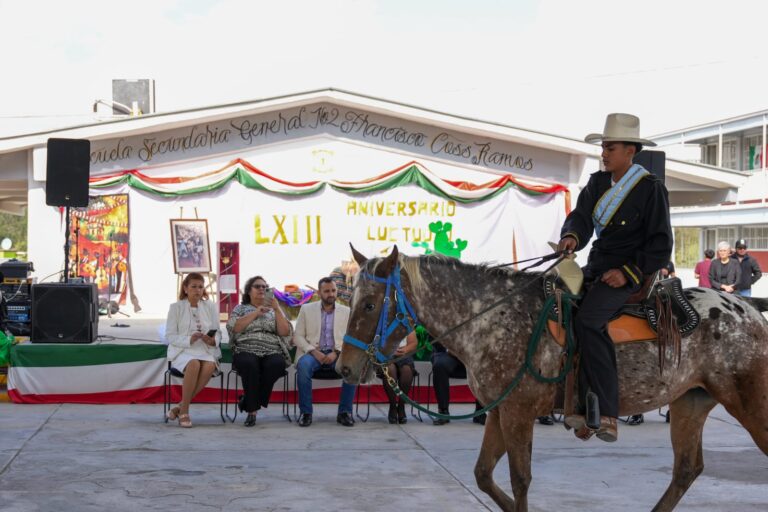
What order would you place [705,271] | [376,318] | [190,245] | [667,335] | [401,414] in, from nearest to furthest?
[376,318], [667,335], [401,414], [190,245], [705,271]

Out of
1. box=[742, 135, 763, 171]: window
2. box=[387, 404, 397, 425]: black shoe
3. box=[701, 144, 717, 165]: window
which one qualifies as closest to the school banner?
box=[387, 404, 397, 425]: black shoe

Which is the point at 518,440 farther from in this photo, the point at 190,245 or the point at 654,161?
the point at 190,245

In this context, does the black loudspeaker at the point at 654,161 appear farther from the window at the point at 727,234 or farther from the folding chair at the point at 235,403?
the window at the point at 727,234

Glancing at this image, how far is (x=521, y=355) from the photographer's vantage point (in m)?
5.35

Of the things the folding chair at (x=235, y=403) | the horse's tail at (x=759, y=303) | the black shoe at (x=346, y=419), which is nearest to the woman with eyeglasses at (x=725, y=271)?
the folding chair at (x=235, y=403)

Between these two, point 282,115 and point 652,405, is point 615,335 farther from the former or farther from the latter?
point 282,115

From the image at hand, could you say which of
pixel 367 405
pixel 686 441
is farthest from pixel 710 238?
pixel 686 441

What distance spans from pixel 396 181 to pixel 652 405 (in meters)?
12.9

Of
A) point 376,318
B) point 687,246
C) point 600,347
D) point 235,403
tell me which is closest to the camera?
point 600,347

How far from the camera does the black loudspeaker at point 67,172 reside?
1223 cm

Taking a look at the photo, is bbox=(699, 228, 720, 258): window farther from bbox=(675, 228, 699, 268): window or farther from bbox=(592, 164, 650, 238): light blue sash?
bbox=(592, 164, 650, 238): light blue sash

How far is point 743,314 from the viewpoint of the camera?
576cm

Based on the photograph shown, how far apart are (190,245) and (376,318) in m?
12.5

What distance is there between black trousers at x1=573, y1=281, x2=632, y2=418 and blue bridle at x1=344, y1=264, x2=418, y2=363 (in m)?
0.93
